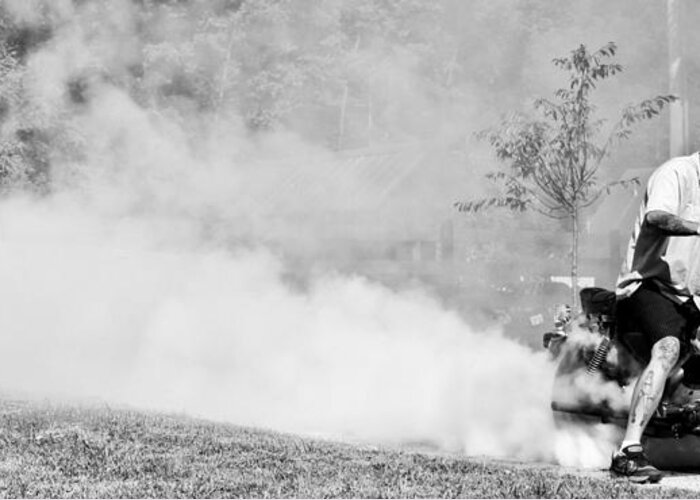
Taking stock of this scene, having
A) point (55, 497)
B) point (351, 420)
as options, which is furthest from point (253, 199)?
point (55, 497)

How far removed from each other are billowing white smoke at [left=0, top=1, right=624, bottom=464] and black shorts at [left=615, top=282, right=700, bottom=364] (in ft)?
3.18

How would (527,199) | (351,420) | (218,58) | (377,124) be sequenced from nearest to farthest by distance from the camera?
(351,420)
(218,58)
(527,199)
(377,124)

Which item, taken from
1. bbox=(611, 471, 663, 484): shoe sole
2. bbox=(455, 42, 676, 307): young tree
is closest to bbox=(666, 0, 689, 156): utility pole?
bbox=(455, 42, 676, 307): young tree

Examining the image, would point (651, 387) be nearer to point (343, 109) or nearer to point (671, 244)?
point (671, 244)

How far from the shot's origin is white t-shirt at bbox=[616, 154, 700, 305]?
6613mm

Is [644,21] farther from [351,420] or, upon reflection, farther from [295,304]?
[351,420]

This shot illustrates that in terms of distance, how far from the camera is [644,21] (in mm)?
14211

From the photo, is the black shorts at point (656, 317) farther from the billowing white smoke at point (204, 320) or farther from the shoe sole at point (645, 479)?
the billowing white smoke at point (204, 320)

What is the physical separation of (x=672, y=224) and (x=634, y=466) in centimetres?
118

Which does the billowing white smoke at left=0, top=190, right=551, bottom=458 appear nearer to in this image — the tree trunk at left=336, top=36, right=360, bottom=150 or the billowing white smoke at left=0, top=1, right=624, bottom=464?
the billowing white smoke at left=0, top=1, right=624, bottom=464

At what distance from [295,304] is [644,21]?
567cm

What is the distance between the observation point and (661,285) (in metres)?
6.68

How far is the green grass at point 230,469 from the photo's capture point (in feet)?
18.1

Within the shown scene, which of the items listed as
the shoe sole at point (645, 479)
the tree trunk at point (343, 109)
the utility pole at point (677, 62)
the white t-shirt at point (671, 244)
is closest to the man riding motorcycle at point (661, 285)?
the white t-shirt at point (671, 244)
